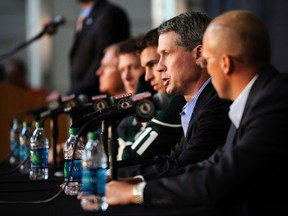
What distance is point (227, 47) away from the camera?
1.74 meters

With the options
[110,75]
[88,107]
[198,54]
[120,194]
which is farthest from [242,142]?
[110,75]

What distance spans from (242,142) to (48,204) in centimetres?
61

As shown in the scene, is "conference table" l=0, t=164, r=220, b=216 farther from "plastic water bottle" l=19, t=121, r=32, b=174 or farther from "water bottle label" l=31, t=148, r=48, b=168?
"plastic water bottle" l=19, t=121, r=32, b=174

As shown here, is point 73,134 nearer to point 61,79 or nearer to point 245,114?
point 245,114

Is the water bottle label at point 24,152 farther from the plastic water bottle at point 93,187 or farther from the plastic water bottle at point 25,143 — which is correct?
the plastic water bottle at point 93,187

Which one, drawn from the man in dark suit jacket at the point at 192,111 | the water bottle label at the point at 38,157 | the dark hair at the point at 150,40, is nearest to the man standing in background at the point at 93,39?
the dark hair at the point at 150,40

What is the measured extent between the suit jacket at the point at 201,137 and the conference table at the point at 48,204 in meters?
0.30

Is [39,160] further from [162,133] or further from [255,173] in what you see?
[255,173]

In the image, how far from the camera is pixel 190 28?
2525 mm

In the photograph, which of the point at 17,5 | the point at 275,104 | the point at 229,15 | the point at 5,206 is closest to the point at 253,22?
the point at 229,15

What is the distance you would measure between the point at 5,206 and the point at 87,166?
306 millimetres

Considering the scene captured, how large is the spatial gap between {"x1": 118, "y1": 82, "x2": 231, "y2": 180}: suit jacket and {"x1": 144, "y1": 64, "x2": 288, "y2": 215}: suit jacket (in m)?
0.56

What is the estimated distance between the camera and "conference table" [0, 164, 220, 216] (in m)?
1.55

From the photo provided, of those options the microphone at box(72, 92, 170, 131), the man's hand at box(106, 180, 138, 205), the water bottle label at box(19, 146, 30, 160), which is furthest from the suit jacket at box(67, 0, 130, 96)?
the man's hand at box(106, 180, 138, 205)
